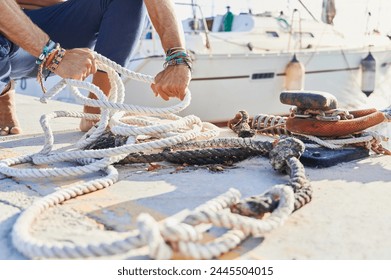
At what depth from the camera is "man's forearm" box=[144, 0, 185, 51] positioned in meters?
1.99

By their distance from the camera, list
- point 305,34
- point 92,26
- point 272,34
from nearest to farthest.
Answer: point 92,26
point 272,34
point 305,34

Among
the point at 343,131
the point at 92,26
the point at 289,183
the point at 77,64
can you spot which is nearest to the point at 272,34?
the point at 92,26

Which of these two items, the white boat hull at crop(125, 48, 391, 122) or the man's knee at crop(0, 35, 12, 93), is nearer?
the man's knee at crop(0, 35, 12, 93)

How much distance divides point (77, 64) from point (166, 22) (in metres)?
0.49

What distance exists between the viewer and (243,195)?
4.45ft

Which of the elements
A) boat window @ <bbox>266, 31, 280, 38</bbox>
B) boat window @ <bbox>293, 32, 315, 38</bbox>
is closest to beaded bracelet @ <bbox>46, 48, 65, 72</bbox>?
boat window @ <bbox>266, 31, 280, 38</bbox>

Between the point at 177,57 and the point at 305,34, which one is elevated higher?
the point at 177,57

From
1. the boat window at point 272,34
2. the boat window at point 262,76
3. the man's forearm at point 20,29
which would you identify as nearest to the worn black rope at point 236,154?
the man's forearm at point 20,29

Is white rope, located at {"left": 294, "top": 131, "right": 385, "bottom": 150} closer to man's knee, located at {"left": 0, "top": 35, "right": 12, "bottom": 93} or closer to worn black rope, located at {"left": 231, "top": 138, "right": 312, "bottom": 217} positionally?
worn black rope, located at {"left": 231, "top": 138, "right": 312, "bottom": 217}

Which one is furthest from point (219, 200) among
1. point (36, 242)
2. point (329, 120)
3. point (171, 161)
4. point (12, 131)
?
point (12, 131)

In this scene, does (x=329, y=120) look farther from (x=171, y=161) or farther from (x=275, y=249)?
(x=275, y=249)

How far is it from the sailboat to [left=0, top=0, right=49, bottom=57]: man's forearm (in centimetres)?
560

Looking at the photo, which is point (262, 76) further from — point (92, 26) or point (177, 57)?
point (177, 57)

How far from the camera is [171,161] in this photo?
1764 millimetres
